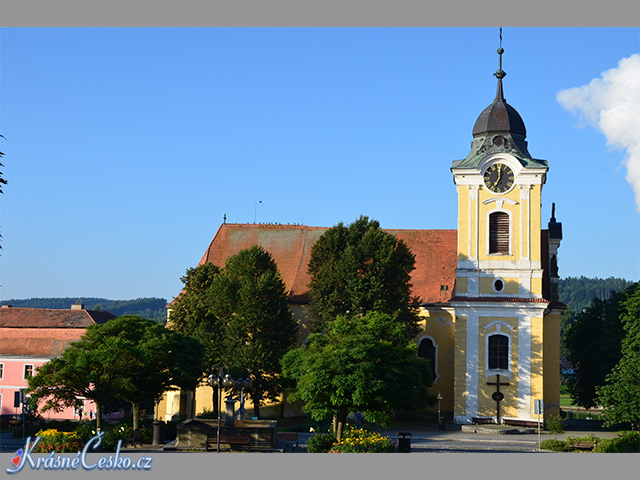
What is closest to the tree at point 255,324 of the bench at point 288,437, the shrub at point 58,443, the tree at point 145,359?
the tree at point 145,359

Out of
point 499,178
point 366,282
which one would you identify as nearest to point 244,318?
point 366,282

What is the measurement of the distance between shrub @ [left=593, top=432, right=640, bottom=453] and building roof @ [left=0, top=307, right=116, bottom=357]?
42.4 metres

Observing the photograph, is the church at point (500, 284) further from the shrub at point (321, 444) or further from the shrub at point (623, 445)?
the shrub at point (321, 444)

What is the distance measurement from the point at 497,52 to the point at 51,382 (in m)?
30.8

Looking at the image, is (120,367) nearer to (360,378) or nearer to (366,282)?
(360,378)

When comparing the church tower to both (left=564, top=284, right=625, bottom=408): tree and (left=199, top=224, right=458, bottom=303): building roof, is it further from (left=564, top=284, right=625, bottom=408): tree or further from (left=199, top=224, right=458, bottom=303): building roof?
(left=199, top=224, right=458, bottom=303): building roof

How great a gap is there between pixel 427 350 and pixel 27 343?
108ft

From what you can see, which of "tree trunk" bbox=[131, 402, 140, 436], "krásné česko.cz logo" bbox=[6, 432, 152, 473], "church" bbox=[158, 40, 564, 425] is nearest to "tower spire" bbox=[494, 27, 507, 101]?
"church" bbox=[158, 40, 564, 425]

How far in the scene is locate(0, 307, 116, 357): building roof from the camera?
66.6 metres

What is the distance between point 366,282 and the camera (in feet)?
154

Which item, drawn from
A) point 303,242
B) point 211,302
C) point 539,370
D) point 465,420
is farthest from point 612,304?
point 211,302

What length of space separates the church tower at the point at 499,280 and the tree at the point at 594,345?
4693mm

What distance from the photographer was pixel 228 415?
1368 inches

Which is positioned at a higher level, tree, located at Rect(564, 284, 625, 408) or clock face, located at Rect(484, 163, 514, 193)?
clock face, located at Rect(484, 163, 514, 193)
